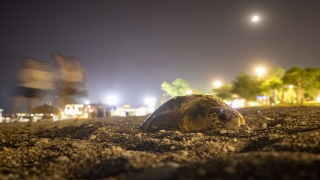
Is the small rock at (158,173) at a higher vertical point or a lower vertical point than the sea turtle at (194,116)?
lower

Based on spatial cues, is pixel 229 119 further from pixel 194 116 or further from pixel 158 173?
pixel 158 173

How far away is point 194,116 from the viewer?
5.66m

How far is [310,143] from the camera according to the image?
3.04 metres

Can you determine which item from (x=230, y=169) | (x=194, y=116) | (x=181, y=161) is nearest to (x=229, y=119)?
(x=194, y=116)

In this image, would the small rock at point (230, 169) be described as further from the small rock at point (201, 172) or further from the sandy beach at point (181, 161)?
the small rock at point (201, 172)

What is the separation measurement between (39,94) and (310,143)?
8.67m

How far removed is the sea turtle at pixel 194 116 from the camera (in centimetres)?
538

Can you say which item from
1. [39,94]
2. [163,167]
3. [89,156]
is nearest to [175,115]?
[89,156]

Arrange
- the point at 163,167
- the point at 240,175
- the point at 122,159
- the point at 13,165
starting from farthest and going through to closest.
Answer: the point at 13,165 → the point at 122,159 → the point at 163,167 → the point at 240,175

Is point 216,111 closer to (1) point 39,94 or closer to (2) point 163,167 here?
(2) point 163,167

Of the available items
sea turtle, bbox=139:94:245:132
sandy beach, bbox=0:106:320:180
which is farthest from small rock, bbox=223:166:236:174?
sea turtle, bbox=139:94:245:132

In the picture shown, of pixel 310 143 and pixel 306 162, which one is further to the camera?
pixel 310 143

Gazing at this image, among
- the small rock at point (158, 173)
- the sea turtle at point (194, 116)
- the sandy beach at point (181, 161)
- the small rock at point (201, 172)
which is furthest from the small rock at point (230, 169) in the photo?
the sea turtle at point (194, 116)

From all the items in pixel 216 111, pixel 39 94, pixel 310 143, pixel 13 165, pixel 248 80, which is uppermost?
pixel 248 80
